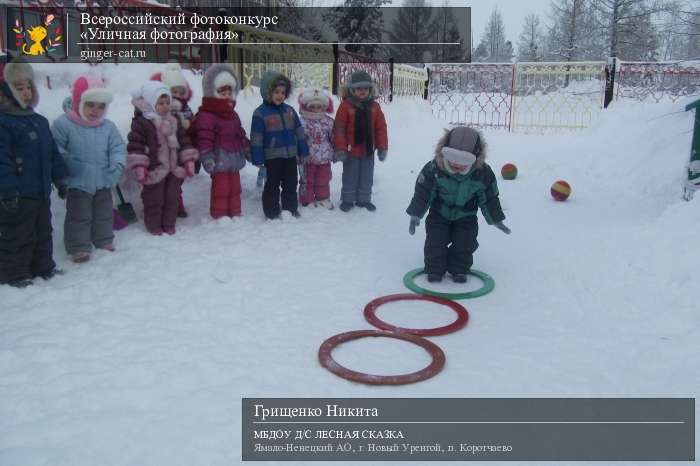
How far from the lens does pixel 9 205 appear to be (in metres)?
4.09

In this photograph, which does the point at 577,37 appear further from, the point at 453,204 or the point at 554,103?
the point at 453,204

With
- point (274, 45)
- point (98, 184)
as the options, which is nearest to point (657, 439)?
point (98, 184)

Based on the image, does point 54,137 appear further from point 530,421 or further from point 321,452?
point 530,421

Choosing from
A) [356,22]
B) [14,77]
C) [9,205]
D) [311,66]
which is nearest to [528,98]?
[311,66]

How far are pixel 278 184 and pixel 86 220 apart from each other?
2134mm

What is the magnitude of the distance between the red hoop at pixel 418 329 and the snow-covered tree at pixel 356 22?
32.3 meters

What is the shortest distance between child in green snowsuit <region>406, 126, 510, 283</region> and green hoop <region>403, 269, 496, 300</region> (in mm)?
117

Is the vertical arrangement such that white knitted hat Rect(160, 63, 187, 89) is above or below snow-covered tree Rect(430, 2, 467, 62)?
below

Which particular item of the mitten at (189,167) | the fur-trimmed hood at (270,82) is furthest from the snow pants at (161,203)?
the fur-trimmed hood at (270,82)

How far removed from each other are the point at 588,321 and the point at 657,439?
54.1 inches

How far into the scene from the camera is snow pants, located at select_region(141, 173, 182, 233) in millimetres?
5488

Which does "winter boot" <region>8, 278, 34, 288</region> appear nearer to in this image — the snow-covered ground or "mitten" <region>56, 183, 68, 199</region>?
the snow-covered ground
